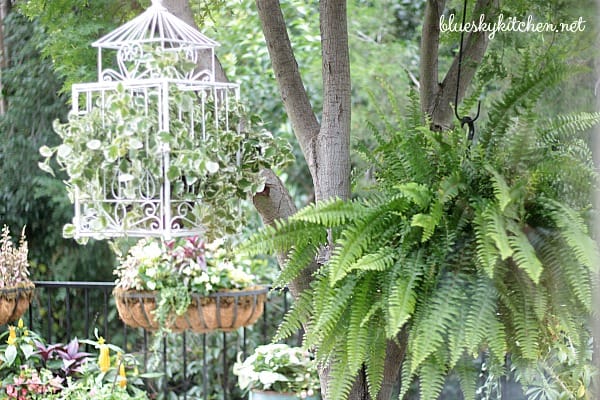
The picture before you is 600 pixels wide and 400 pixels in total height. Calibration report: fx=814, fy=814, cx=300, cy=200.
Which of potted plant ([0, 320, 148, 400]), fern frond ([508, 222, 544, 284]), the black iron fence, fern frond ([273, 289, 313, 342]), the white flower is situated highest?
fern frond ([508, 222, 544, 284])

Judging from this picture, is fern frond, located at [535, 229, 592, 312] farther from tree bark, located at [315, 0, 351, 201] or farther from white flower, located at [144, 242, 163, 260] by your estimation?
white flower, located at [144, 242, 163, 260]

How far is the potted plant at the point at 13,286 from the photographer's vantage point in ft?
10.2

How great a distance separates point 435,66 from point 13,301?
1946 millimetres

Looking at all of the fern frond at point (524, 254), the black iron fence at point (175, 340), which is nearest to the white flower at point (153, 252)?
the black iron fence at point (175, 340)

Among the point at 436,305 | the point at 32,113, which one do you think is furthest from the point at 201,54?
the point at 32,113

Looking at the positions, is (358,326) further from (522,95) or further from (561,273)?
(522,95)

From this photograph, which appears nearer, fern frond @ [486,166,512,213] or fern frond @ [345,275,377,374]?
fern frond @ [486,166,512,213]

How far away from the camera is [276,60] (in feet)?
6.34

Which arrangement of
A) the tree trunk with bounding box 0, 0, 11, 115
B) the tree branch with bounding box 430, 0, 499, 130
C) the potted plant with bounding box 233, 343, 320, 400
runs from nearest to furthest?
the tree branch with bounding box 430, 0, 499, 130 → the potted plant with bounding box 233, 343, 320, 400 → the tree trunk with bounding box 0, 0, 11, 115

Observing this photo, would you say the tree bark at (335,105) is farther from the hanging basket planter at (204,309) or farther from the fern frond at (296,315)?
the hanging basket planter at (204,309)

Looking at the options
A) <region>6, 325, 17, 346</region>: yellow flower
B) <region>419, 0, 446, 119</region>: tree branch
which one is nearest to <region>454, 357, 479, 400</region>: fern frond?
<region>419, 0, 446, 119</region>: tree branch

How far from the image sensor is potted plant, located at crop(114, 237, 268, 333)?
3033 mm

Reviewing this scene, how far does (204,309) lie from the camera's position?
3.02 m

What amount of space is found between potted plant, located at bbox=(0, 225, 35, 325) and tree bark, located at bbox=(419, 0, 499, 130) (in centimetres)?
184
